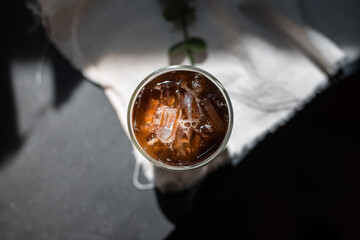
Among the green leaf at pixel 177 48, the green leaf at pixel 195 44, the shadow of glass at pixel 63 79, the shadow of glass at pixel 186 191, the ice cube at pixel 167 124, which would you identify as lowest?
the shadow of glass at pixel 186 191

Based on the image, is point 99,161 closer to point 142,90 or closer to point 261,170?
point 142,90

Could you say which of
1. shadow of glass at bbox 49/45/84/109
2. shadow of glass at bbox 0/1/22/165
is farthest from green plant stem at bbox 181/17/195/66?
shadow of glass at bbox 0/1/22/165

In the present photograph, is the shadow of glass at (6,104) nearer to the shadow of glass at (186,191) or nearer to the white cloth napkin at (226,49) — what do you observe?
the white cloth napkin at (226,49)

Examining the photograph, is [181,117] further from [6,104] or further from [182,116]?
[6,104]

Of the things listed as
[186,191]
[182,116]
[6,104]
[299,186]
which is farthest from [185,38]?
[299,186]

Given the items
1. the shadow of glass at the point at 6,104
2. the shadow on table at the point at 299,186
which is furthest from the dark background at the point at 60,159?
the shadow on table at the point at 299,186

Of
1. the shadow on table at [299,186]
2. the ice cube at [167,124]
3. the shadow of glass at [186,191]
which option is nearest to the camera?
the ice cube at [167,124]

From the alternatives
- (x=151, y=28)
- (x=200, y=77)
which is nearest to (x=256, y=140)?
(x=200, y=77)
